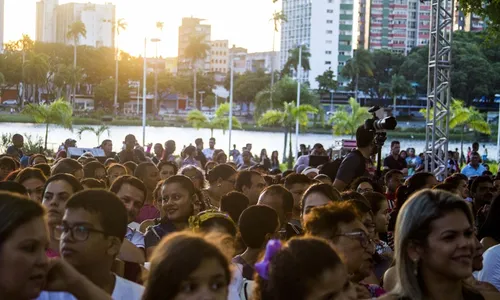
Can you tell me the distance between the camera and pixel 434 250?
13.2 ft

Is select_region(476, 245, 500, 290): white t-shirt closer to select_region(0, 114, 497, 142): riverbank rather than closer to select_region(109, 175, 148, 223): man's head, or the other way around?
select_region(109, 175, 148, 223): man's head

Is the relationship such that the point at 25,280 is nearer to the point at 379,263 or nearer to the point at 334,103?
the point at 379,263

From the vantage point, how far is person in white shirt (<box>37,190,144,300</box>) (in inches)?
169

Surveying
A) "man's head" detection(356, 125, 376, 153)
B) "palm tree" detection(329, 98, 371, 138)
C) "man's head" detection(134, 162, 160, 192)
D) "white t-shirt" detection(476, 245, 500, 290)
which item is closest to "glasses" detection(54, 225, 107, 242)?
"white t-shirt" detection(476, 245, 500, 290)

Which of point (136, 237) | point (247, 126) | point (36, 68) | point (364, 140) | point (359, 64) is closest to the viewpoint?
point (136, 237)

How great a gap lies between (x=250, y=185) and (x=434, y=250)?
5114 millimetres

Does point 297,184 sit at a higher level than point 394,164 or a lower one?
higher

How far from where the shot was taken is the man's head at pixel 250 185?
9.05 meters

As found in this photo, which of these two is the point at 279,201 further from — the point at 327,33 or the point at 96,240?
the point at 327,33

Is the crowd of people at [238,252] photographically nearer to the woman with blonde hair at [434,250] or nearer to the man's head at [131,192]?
the woman with blonde hair at [434,250]

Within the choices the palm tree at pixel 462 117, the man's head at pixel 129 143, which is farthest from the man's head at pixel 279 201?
the palm tree at pixel 462 117

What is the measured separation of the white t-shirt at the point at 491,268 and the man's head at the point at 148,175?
533 centimetres

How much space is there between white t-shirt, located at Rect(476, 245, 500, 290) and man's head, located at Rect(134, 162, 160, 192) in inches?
210

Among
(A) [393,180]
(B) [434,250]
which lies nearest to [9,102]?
(A) [393,180]
